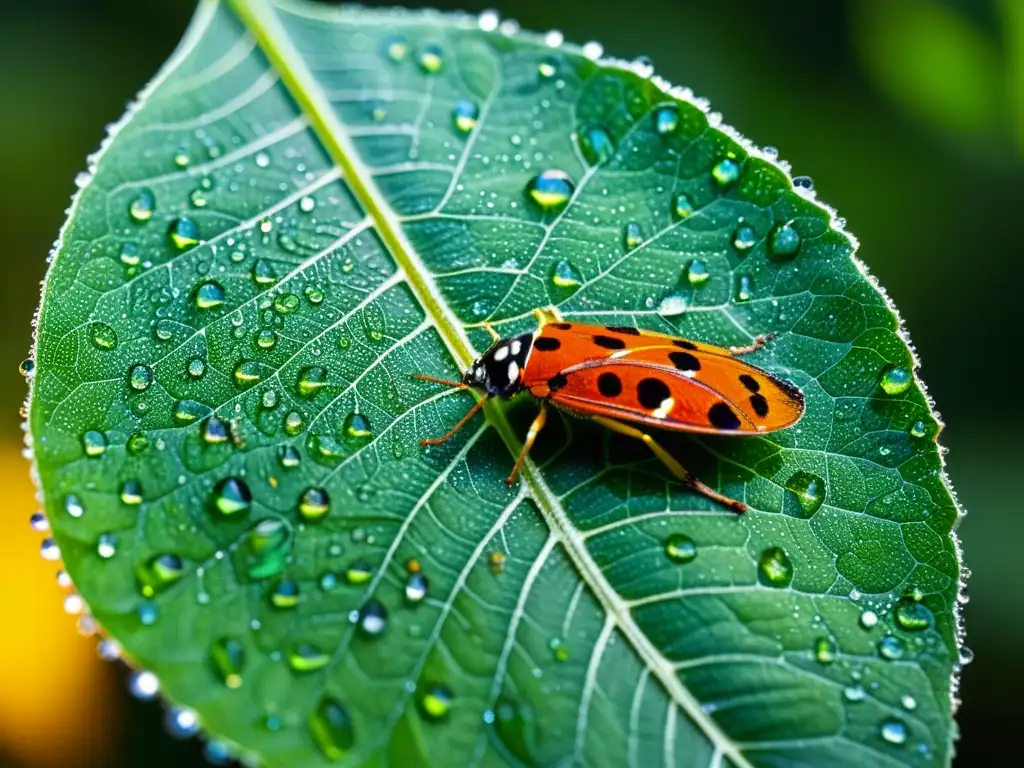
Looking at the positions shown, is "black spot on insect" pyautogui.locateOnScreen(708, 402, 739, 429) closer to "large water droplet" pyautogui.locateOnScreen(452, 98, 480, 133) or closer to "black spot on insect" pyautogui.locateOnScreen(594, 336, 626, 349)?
"black spot on insect" pyautogui.locateOnScreen(594, 336, 626, 349)

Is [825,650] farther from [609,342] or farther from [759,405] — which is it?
[609,342]

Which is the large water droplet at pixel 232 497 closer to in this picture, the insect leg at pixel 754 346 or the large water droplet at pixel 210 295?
the large water droplet at pixel 210 295

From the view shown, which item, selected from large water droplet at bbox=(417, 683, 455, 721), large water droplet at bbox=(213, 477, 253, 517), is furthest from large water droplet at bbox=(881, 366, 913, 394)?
large water droplet at bbox=(213, 477, 253, 517)

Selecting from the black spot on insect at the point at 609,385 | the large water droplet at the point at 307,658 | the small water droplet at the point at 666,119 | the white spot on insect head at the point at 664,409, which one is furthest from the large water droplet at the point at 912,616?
the small water droplet at the point at 666,119

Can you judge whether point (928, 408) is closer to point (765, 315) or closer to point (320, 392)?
point (765, 315)

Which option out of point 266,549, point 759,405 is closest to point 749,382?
point 759,405

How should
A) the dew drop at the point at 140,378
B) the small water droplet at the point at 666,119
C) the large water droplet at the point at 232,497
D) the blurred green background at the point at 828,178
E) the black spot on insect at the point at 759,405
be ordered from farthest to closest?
1. the blurred green background at the point at 828,178
2. the small water droplet at the point at 666,119
3. the black spot on insect at the point at 759,405
4. the dew drop at the point at 140,378
5. the large water droplet at the point at 232,497
